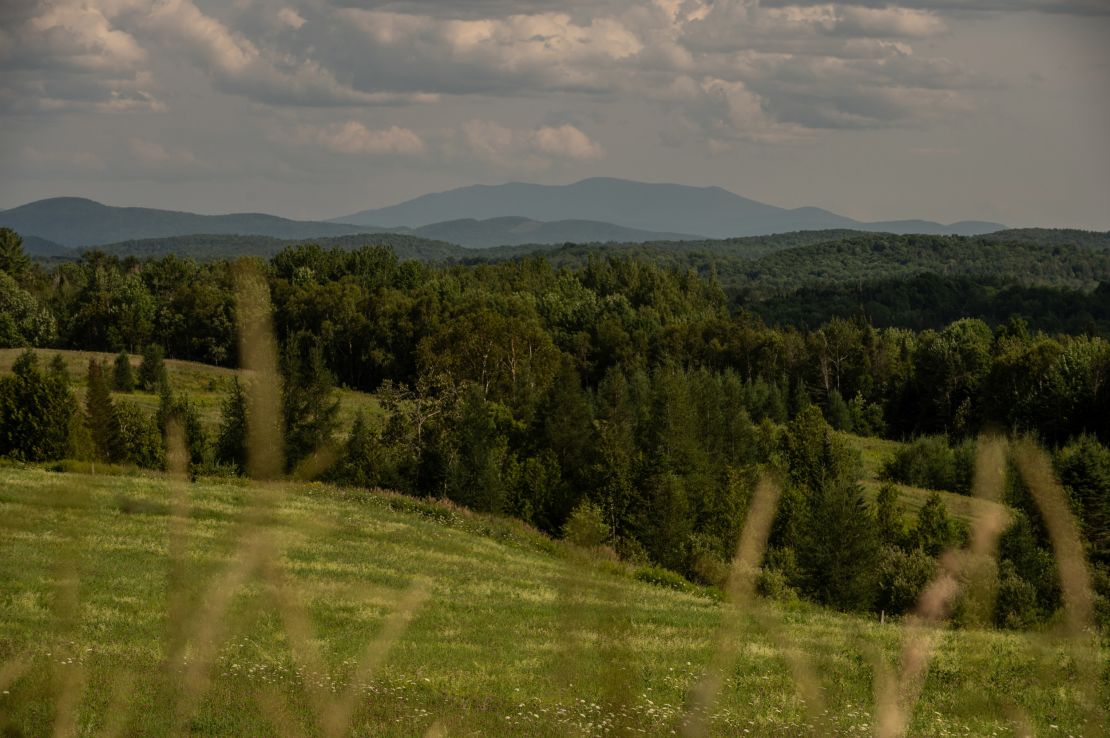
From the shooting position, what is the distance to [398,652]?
21.1 m

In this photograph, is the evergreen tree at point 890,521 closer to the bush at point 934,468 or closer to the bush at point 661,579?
the bush at point 934,468

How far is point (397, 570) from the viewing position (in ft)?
107

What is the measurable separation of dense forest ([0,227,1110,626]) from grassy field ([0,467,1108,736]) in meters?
4.80

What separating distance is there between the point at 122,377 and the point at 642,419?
209 feet

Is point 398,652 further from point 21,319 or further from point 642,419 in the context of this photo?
point 21,319

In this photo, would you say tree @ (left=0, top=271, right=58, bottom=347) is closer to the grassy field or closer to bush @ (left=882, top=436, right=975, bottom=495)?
bush @ (left=882, top=436, right=975, bottom=495)

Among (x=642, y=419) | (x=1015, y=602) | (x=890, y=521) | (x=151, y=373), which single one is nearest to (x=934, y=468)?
(x=890, y=521)

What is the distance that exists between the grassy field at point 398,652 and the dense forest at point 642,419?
15.8 feet

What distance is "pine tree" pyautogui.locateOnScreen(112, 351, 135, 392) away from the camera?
380ft

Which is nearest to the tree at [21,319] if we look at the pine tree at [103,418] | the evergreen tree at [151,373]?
the evergreen tree at [151,373]

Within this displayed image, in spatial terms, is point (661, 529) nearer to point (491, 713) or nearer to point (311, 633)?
point (311, 633)

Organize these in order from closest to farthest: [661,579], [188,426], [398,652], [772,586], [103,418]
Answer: [398,652]
[661,579]
[772,586]
[103,418]
[188,426]

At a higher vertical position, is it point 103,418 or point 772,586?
point 103,418

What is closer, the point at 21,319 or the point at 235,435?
the point at 235,435
